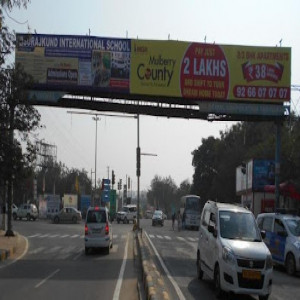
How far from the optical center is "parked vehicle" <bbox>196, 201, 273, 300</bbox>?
496 inches

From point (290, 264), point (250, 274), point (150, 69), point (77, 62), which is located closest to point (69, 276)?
point (250, 274)

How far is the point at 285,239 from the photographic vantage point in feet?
64.6

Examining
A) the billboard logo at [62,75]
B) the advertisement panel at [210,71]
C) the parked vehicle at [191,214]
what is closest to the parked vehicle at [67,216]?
the parked vehicle at [191,214]

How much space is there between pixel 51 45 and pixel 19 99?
21.5 ft

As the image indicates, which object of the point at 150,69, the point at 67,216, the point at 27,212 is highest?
the point at 150,69

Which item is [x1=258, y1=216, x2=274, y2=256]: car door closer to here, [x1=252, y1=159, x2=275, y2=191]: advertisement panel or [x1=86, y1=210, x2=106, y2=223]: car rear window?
[x1=86, y1=210, x2=106, y2=223]: car rear window

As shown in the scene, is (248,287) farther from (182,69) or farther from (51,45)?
(51,45)

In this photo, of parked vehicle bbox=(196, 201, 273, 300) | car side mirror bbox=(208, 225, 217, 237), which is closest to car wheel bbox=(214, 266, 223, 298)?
parked vehicle bbox=(196, 201, 273, 300)

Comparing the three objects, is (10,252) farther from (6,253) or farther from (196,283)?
(196,283)

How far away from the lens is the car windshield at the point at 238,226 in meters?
14.2

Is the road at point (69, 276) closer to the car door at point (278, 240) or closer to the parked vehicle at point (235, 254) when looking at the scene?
the parked vehicle at point (235, 254)

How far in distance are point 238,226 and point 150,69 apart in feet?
47.4

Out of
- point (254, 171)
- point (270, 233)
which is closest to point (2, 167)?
point (270, 233)

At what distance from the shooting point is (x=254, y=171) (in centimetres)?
5138
